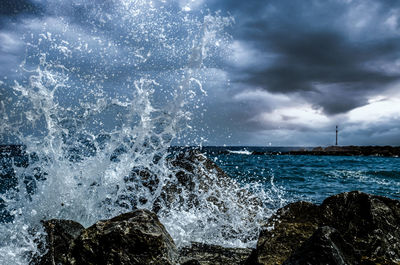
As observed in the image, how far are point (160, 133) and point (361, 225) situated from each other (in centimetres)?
352

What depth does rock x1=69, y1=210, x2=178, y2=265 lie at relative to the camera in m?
2.73

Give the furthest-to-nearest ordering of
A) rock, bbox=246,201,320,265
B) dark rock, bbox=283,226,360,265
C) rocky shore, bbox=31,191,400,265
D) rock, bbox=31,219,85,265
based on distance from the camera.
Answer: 1. rock, bbox=31,219,85,265
2. rock, bbox=246,201,320,265
3. rocky shore, bbox=31,191,400,265
4. dark rock, bbox=283,226,360,265

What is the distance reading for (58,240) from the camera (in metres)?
3.22

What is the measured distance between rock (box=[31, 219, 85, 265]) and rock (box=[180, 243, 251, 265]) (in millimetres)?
1261

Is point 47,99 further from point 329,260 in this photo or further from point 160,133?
point 329,260

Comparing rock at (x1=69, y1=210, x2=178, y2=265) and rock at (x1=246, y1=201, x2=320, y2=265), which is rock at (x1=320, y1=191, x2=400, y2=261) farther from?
rock at (x1=69, y1=210, x2=178, y2=265)

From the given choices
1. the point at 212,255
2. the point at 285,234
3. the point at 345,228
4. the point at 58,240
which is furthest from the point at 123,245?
the point at 345,228

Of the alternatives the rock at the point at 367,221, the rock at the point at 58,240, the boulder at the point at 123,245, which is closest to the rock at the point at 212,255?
the boulder at the point at 123,245

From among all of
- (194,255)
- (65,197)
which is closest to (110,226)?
(194,255)

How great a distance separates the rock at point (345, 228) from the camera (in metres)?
2.92

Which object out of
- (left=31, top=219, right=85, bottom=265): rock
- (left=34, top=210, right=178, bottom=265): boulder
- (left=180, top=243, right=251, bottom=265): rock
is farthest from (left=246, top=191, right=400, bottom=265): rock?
(left=31, top=219, right=85, bottom=265): rock

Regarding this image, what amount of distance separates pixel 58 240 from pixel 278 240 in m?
2.39

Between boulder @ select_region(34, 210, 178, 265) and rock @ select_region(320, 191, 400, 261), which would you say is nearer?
boulder @ select_region(34, 210, 178, 265)

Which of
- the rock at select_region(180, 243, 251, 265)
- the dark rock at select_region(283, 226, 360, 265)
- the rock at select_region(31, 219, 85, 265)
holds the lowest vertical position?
the rock at select_region(180, 243, 251, 265)
